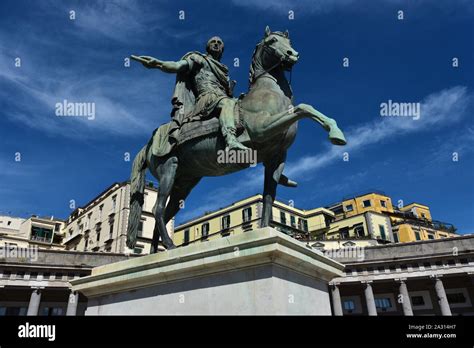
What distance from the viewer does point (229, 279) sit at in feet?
17.9

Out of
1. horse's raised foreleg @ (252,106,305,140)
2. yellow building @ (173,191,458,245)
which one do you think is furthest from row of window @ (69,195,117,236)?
horse's raised foreleg @ (252,106,305,140)

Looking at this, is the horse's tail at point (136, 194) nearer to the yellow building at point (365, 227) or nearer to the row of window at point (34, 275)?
the row of window at point (34, 275)

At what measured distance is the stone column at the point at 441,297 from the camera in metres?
35.0

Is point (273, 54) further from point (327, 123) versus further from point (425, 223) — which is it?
point (425, 223)

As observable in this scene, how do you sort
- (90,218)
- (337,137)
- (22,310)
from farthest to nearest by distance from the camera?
(90,218)
(22,310)
(337,137)

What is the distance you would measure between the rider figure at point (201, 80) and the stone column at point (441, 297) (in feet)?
115

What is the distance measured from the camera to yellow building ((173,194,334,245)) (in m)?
65.8

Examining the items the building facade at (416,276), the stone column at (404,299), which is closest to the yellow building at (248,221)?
the building facade at (416,276)

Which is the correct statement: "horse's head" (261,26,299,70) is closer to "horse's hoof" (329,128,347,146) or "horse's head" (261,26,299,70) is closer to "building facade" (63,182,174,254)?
"horse's hoof" (329,128,347,146)

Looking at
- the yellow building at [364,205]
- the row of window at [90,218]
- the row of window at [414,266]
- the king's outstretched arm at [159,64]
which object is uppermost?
the yellow building at [364,205]
